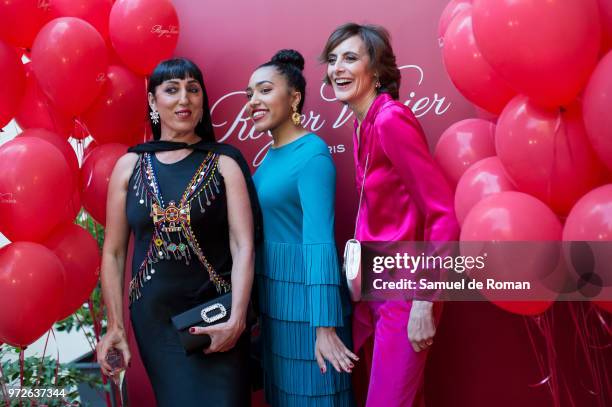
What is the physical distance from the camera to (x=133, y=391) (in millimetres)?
3123

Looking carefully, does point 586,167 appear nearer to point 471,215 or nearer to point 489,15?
point 471,215

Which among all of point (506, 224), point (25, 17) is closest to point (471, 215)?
point (506, 224)

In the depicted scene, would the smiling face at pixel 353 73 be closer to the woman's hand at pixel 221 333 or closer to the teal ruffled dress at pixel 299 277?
the teal ruffled dress at pixel 299 277

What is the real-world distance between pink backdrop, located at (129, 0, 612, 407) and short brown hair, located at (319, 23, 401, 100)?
1.38 feet

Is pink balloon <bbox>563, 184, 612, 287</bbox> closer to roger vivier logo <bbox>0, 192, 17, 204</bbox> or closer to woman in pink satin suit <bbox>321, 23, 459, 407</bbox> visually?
woman in pink satin suit <bbox>321, 23, 459, 407</bbox>

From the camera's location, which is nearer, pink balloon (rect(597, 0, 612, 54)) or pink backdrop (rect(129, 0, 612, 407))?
pink balloon (rect(597, 0, 612, 54))

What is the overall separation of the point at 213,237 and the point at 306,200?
0.36m

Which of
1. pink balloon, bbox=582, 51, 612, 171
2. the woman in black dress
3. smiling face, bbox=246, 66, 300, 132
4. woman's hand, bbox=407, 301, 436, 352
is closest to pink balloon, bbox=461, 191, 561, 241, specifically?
pink balloon, bbox=582, 51, 612, 171

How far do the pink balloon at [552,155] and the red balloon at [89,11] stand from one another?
5.76 ft

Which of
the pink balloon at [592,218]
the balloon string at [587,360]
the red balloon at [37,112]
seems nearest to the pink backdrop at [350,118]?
the balloon string at [587,360]

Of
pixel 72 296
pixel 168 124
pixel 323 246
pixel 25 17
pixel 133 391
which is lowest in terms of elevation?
pixel 133 391

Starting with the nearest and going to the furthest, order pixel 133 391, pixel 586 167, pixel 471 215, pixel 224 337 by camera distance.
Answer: pixel 586 167
pixel 471 215
pixel 224 337
pixel 133 391

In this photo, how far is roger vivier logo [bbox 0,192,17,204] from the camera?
2.06m

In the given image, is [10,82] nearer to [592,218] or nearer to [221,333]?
[221,333]
